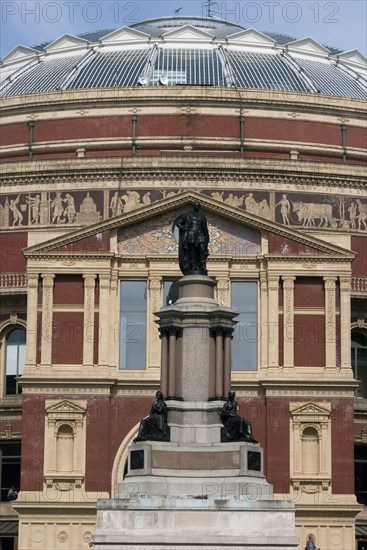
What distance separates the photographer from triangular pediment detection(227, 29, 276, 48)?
10488 centimetres

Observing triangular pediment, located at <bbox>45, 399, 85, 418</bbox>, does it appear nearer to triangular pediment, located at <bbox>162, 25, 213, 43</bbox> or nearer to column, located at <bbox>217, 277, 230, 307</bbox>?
column, located at <bbox>217, 277, 230, 307</bbox>

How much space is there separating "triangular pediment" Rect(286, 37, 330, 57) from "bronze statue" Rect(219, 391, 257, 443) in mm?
54019

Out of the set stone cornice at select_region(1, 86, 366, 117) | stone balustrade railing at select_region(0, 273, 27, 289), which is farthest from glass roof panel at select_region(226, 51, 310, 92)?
stone balustrade railing at select_region(0, 273, 27, 289)

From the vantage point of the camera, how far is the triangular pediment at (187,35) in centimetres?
10438

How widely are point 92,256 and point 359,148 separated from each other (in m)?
23.1

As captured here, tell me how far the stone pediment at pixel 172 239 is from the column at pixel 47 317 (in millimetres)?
1249

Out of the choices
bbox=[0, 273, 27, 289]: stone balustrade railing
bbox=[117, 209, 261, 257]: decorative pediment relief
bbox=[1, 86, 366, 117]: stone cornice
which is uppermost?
bbox=[1, 86, 366, 117]: stone cornice

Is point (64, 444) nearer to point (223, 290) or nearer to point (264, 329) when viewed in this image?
point (223, 290)

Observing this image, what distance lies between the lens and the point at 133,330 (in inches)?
3142

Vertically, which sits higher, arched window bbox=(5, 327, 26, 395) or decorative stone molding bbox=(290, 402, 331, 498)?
arched window bbox=(5, 327, 26, 395)

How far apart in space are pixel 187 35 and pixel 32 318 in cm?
3079

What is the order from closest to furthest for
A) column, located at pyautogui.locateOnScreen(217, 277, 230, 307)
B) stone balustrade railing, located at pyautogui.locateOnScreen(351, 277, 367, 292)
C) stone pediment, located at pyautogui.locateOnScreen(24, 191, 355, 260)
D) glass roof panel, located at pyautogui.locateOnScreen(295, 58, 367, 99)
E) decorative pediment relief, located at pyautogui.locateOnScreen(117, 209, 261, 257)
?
column, located at pyautogui.locateOnScreen(217, 277, 230, 307)
stone pediment, located at pyautogui.locateOnScreen(24, 191, 355, 260)
decorative pediment relief, located at pyautogui.locateOnScreen(117, 209, 261, 257)
stone balustrade railing, located at pyautogui.locateOnScreen(351, 277, 367, 292)
glass roof panel, located at pyautogui.locateOnScreen(295, 58, 367, 99)

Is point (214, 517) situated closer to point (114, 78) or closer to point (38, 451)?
point (38, 451)

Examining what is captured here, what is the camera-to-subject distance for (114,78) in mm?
98875
